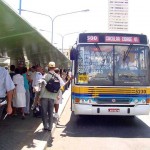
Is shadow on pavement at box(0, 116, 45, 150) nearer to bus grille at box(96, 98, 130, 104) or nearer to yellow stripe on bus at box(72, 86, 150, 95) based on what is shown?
yellow stripe on bus at box(72, 86, 150, 95)

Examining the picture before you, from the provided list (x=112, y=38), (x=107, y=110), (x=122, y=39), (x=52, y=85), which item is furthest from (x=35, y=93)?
(x=122, y=39)

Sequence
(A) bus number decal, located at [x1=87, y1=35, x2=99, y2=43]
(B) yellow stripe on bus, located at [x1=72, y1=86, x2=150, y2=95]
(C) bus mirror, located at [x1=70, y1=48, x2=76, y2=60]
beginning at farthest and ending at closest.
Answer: (A) bus number decal, located at [x1=87, y1=35, x2=99, y2=43]
(C) bus mirror, located at [x1=70, y1=48, x2=76, y2=60]
(B) yellow stripe on bus, located at [x1=72, y1=86, x2=150, y2=95]

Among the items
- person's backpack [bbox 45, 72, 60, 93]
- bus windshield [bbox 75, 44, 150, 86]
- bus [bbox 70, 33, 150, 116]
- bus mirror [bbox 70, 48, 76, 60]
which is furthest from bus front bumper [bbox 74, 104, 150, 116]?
person's backpack [bbox 45, 72, 60, 93]

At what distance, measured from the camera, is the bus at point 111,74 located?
10969 millimetres

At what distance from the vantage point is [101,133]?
10.2 meters

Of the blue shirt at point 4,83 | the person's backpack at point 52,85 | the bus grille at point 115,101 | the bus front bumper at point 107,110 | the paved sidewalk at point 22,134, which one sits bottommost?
the paved sidewalk at point 22,134

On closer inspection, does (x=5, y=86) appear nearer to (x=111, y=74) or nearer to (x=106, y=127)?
(x=111, y=74)

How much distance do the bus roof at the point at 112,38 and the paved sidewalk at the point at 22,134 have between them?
2866mm

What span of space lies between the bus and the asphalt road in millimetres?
594

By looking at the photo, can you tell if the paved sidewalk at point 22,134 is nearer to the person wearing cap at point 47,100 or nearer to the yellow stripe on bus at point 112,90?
the person wearing cap at point 47,100

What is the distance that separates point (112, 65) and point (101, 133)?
2213 mm

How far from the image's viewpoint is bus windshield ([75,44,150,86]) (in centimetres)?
1116

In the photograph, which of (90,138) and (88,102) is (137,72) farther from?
(90,138)

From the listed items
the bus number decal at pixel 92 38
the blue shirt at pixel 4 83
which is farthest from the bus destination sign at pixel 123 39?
the blue shirt at pixel 4 83
